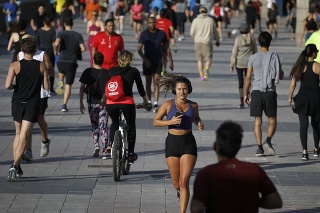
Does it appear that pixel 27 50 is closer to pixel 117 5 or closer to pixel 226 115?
pixel 226 115

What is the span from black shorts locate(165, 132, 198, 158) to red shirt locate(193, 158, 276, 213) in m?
3.36

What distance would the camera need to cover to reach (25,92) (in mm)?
11883

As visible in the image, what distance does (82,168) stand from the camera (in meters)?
12.9

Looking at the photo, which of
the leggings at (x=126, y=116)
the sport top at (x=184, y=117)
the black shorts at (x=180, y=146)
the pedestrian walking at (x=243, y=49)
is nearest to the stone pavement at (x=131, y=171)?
the leggings at (x=126, y=116)

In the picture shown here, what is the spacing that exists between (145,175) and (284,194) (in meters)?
1.96

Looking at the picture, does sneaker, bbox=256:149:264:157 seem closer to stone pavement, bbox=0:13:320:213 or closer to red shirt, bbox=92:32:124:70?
stone pavement, bbox=0:13:320:213

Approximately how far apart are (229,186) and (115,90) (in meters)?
6.18

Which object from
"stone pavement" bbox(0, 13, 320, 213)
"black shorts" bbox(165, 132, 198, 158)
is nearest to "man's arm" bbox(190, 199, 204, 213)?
"black shorts" bbox(165, 132, 198, 158)

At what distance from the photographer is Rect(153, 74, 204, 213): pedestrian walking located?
956 centimetres

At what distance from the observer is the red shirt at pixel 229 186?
6.17 metres

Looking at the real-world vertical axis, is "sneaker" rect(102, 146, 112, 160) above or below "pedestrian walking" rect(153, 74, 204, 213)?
below

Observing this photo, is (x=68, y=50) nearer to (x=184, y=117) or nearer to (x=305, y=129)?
(x=305, y=129)

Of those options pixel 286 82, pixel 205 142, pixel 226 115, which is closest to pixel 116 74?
pixel 205 142

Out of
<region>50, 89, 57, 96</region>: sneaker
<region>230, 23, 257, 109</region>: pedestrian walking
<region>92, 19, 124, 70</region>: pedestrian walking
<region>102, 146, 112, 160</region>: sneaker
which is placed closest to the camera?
<region>102, 146, 112, 160</region>: sneaker
